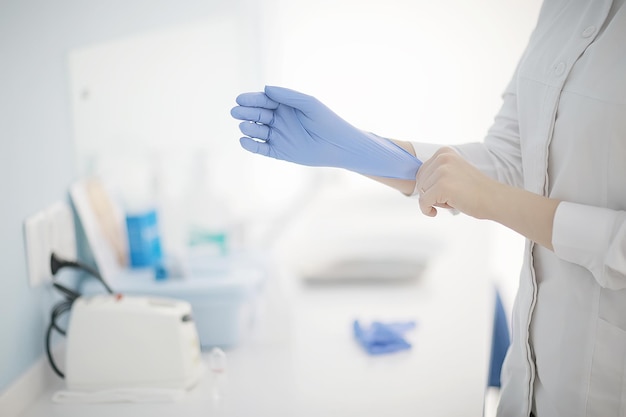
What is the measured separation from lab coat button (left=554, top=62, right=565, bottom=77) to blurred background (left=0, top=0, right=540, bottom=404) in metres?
0.82

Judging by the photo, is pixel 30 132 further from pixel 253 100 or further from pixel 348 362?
pixel 348 362

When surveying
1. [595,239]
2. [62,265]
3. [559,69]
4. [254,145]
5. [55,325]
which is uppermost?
[559,69]

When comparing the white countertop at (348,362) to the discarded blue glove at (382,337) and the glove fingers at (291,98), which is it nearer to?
the discarded blue glove at (382,337)

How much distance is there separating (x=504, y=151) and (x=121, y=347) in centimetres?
78

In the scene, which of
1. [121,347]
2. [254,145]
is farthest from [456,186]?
[121,347]

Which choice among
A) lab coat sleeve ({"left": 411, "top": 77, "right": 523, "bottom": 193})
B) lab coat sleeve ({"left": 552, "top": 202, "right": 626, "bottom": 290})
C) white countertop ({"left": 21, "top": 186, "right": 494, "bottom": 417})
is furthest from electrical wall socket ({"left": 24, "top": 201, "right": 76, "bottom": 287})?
lab coat sleeve ({"left": 552, "top": 202, "right": 626, "bottom": 290})

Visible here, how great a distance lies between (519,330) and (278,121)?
52cm

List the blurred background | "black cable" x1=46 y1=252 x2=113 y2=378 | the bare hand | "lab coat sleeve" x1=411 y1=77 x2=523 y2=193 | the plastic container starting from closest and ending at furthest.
→ the bare hand → "lab coat sleeve" x1=411 y1=77 x2=523 y2=193 → "black cable" x1=46 y1=252 x2=113 y2=378 → the plastic container → the blurred background

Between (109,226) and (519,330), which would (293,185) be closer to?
(109,226)

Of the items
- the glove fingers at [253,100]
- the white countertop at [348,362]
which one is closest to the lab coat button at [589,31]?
the glove fingers at [253,100]

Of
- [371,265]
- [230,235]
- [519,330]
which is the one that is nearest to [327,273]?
[371,265]

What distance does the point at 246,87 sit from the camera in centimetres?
217

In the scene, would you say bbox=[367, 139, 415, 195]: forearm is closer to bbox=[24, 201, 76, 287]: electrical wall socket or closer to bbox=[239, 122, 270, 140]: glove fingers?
bbox=[239, 122, 270, 140]: glove fingers

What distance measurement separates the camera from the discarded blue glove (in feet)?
4.56
